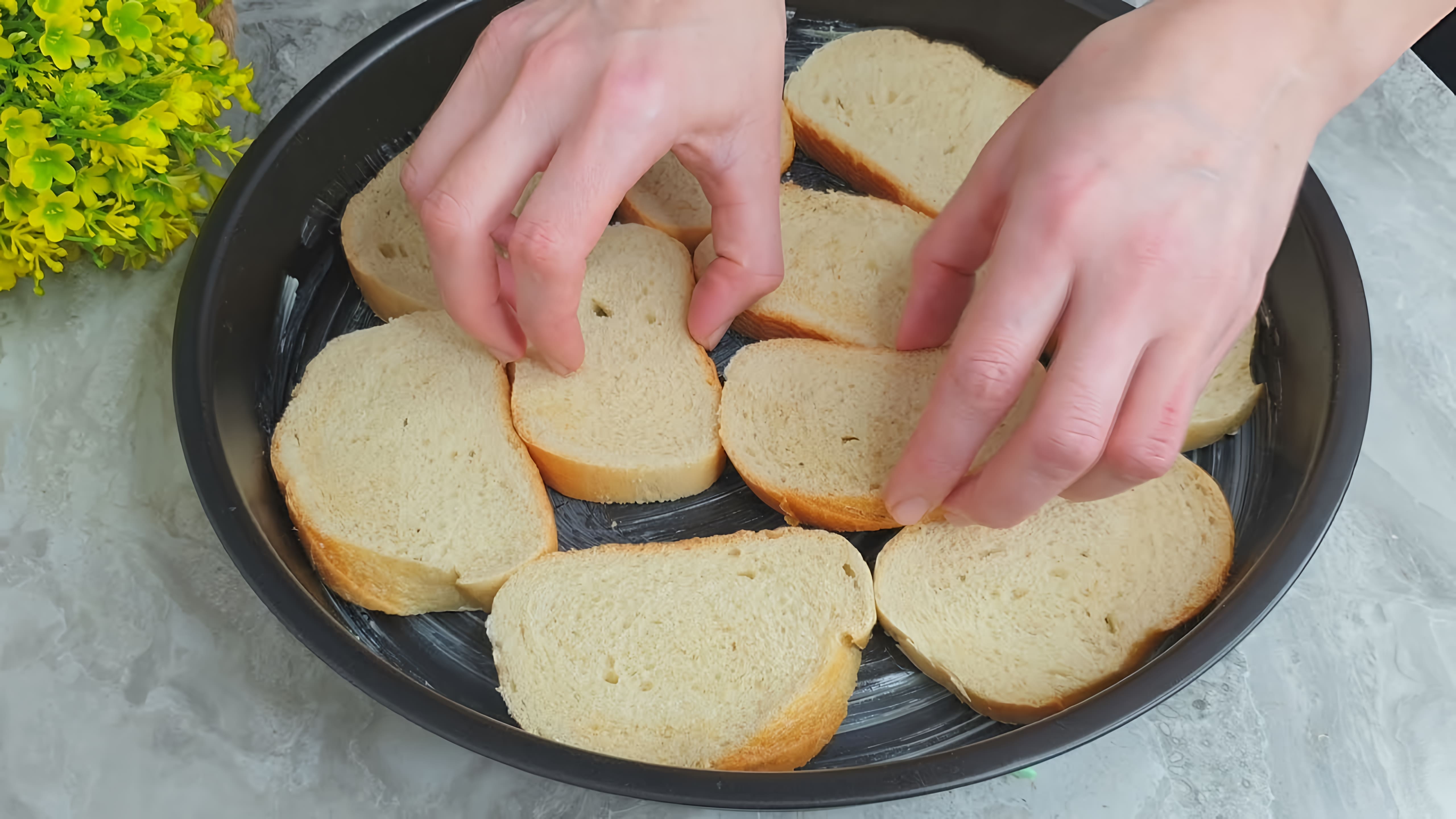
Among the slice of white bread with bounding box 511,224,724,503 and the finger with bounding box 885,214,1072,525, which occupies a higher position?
the finger with bounding box 885,214,1072,525

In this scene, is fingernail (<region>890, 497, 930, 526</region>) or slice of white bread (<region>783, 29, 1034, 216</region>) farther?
slice of white bread (<region>783, 29, 1034, 216</region>)

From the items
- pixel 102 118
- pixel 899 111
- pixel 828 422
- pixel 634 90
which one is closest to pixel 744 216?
pixel 634 90

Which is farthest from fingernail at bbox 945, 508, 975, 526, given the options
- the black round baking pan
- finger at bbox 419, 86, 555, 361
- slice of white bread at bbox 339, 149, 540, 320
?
slice of white bread at bbox 339, 149, 540, 320

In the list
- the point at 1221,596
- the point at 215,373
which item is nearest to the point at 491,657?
the point at 215,373

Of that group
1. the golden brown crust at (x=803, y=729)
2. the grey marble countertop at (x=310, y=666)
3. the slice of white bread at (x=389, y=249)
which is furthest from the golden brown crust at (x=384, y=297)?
the golden brown crust at (x=803, y=729)

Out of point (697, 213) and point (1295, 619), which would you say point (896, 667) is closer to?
point (1295, 619)

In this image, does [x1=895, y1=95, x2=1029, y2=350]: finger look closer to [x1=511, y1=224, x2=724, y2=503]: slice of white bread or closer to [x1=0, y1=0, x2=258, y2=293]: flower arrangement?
[x1=511, y1=224, x2=724, y2=503]: slice of white bread
